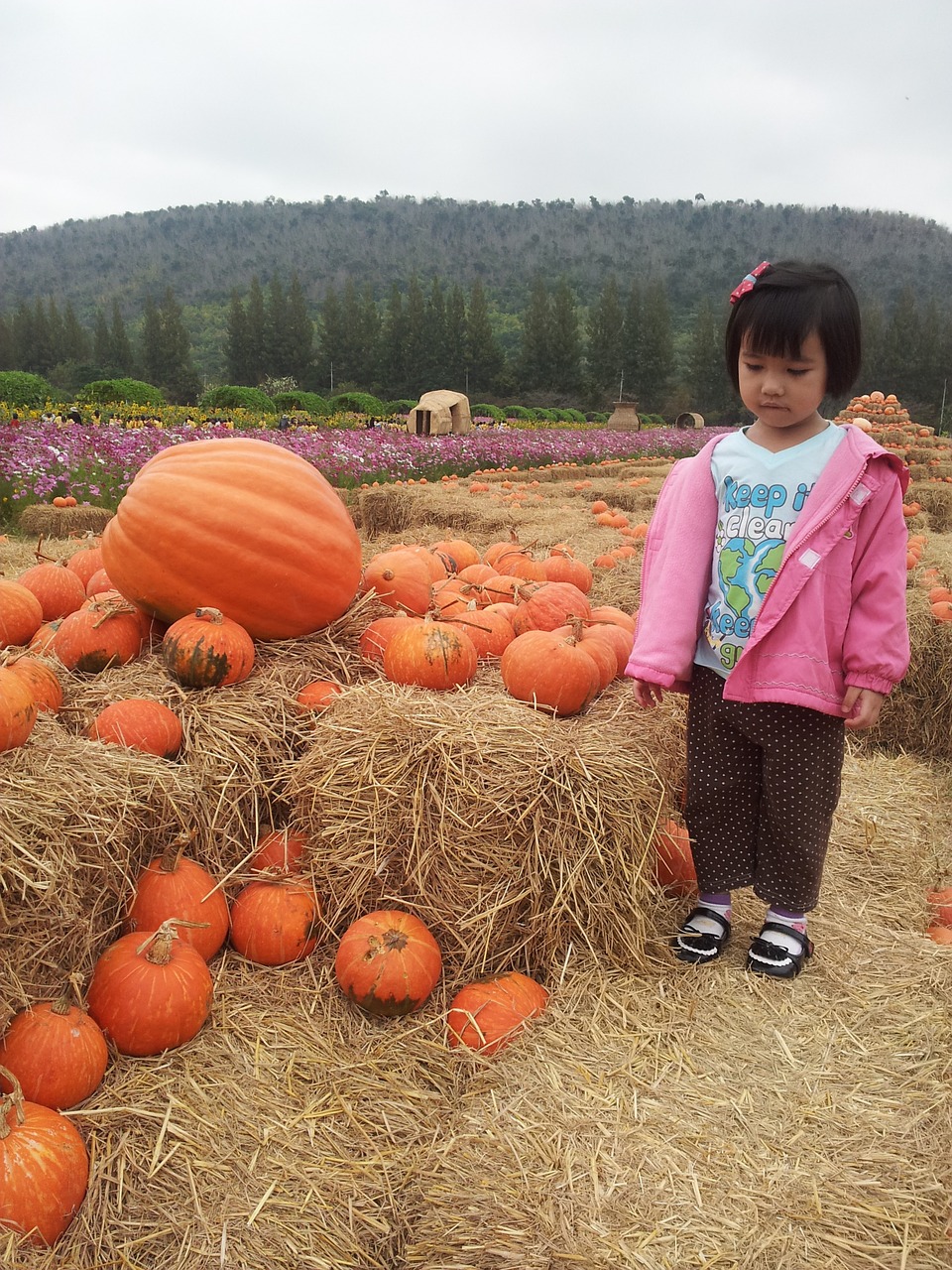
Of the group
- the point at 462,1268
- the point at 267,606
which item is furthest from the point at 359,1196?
the point at 267,606

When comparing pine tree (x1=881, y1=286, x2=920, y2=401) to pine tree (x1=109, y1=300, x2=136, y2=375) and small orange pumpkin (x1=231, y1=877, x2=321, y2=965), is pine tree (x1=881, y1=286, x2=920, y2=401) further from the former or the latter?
small orange pumpkin (x1=231, y1=877, x2=321, y2=965)

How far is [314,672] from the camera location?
9.01 feet

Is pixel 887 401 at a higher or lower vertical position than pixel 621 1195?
higher

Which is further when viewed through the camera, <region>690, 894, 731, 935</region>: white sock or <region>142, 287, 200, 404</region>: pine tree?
<region>142, 287, 200, 404</region>: pine tree

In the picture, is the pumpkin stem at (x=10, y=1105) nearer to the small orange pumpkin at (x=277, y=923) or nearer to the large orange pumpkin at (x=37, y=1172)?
the large orange pumpkin at (x=37, y=1172)

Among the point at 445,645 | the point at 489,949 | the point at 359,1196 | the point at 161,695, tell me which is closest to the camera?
the point at 359,1196

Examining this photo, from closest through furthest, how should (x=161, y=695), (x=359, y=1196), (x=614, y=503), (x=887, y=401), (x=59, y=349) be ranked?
(x=359, y=1196) < (x=161, y=695) < (x=614, y=503) < (x=887, y=401) < (x=59, y=349)

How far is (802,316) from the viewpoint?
6.44 ft

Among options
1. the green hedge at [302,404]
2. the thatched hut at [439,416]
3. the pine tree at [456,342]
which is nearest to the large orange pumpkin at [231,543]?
the thatched hut at [439,416]

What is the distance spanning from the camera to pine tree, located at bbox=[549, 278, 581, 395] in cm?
5700

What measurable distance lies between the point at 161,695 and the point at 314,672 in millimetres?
493

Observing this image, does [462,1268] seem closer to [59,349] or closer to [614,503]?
[614,503]

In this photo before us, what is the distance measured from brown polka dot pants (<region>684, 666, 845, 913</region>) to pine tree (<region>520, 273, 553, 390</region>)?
58.0 m

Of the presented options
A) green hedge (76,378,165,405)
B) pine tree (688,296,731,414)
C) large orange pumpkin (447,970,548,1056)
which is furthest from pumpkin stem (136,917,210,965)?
pine tree (688,296,731,414)
